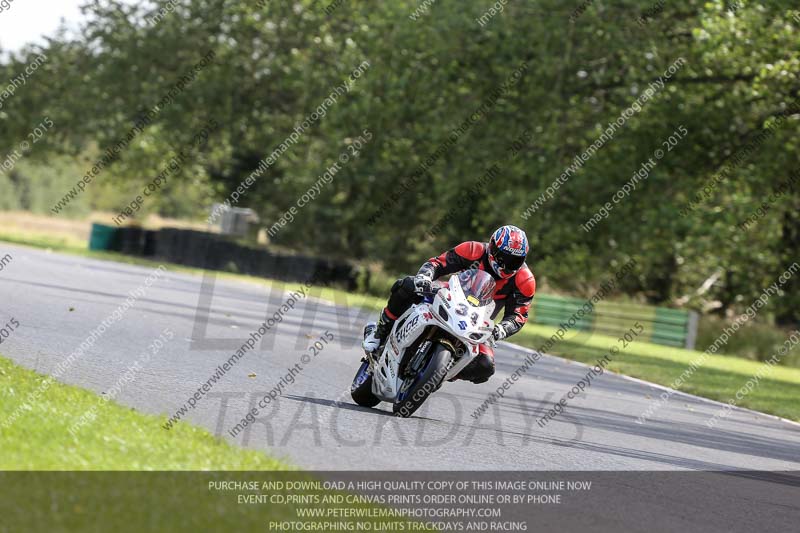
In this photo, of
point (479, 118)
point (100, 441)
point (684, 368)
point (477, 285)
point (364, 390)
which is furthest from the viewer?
point (479, 118)

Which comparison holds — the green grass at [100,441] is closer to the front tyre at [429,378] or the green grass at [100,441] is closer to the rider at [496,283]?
the front tyre at [429,378]

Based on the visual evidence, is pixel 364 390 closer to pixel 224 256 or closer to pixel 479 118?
pixel 479 118

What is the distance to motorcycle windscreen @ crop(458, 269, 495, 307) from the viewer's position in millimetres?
9758

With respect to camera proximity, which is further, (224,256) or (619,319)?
(224,256)

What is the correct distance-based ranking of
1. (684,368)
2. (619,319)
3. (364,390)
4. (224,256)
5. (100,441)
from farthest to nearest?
(224,256), (619,319), (684,368), (364,390), (100,441)

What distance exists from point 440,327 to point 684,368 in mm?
12682

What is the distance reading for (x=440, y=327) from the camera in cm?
964

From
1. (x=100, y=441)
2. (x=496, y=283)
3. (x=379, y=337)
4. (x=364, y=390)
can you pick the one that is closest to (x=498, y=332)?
(x=496, y=283)

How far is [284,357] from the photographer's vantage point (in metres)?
13.8
